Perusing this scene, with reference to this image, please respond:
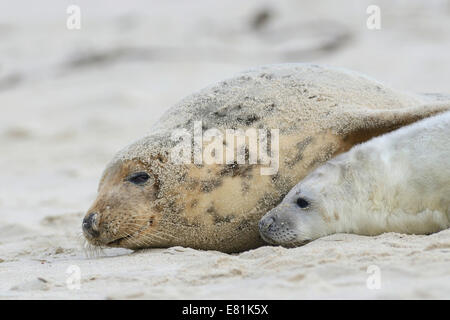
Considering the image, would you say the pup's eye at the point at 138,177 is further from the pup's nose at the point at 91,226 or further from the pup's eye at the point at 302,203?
the pup's eye at the point at 302,203

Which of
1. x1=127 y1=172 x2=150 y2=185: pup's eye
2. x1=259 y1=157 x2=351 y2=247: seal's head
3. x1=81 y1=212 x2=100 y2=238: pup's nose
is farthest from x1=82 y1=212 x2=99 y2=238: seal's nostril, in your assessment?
x1=259 y1=157 x2=351 y2=247: seal's head

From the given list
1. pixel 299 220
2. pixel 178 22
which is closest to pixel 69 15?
pixel 178 22

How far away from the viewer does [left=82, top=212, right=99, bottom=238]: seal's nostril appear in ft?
13.2

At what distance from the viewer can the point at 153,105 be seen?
980cm

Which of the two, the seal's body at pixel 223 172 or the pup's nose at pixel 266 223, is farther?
the seal's body at pixel 223 172

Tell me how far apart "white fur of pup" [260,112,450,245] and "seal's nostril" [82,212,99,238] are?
0.82m

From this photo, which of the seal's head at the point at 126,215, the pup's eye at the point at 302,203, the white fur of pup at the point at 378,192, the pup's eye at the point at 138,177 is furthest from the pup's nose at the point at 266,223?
the pup's eye at the point at 138,177

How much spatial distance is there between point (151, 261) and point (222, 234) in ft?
1.51

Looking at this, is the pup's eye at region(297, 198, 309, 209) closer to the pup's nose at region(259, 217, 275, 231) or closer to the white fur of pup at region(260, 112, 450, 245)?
the white fur of pup at region(260, 112, 450, 245)

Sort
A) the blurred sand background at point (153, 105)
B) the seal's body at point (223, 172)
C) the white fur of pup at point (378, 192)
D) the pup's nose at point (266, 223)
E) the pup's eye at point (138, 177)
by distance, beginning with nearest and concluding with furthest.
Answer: the blurred sand background at point (153, 105)
the white fur of pup at point (378, 192)
the pup's nose at point (266, 223)
the seal's body at point (223, 172)
the pup's eye at point (138, 177)

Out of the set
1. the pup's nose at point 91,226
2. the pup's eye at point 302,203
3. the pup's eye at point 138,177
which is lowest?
the pup's nose at point 91,226

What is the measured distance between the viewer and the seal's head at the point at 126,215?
4.02 meters
